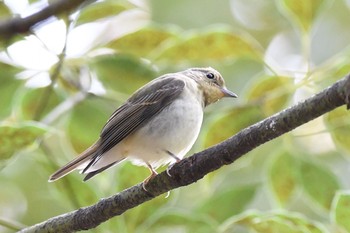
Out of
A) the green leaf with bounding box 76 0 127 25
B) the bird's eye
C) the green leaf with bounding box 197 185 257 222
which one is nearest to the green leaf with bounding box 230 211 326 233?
the green leaf with bounding box 197 185 257 222

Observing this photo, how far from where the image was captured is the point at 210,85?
3.31 meters

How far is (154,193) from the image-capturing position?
2.02 metres

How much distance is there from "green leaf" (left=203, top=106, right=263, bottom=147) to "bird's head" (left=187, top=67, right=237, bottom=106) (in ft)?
2.07

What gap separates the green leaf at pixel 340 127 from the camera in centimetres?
254

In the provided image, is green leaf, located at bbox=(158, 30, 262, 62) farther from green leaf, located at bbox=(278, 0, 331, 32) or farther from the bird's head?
the bird's head

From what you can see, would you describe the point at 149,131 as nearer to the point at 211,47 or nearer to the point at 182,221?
the point at 211,47

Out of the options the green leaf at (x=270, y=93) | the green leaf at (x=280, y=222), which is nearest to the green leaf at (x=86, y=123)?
the green leaf at (x=270, y=93)

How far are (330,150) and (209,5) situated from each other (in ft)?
5.50

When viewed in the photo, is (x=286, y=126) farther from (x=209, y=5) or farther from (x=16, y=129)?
(x=209, y=5)

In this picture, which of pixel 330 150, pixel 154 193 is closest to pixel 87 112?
pixel 154 193

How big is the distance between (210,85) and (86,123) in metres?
0.82

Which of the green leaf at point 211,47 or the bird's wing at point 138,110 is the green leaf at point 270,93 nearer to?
the green leaf at point 211,47

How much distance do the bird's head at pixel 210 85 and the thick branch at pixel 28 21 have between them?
180 cm

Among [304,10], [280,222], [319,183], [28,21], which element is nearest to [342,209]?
[280,222]
